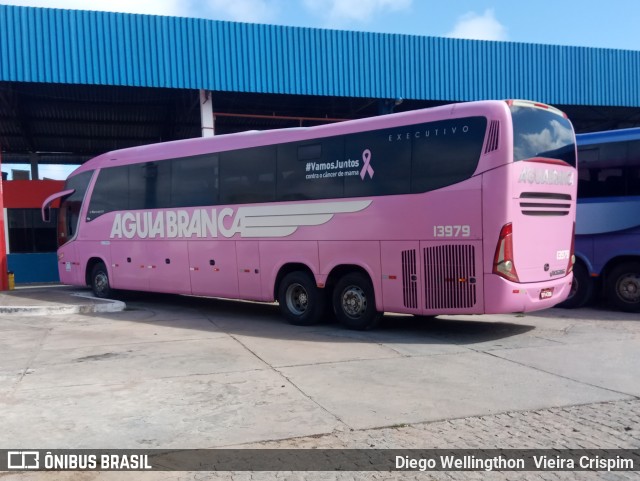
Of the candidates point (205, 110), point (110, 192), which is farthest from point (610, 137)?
point (110, 192)

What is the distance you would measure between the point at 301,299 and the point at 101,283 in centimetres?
677

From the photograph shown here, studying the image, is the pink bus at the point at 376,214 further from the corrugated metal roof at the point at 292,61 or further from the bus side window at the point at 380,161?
the corrugated metal roof at the point at 292,61

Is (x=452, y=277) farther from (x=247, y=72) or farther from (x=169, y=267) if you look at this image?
(x=247, y=72)

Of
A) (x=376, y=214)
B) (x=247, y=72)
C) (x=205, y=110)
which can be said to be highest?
(x=247, y=72)

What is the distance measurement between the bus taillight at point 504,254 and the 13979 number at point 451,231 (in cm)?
48

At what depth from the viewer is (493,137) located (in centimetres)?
816

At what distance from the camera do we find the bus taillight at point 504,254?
26.8 ft

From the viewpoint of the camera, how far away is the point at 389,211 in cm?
918

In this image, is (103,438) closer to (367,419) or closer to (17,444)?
(17,444)

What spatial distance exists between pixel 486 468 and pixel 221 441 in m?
2.15

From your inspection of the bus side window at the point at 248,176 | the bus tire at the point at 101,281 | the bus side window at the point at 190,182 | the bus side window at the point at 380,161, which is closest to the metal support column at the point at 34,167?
the bus tire at the point at 101,281

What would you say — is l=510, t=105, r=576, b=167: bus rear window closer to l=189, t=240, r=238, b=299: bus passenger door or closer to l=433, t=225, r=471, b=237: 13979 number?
l=433, t=225, r=471, b=237: 13979 number

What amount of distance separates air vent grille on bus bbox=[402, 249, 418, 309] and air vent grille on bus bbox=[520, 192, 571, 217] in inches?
70.5

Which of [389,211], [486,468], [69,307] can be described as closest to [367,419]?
[486,468]
